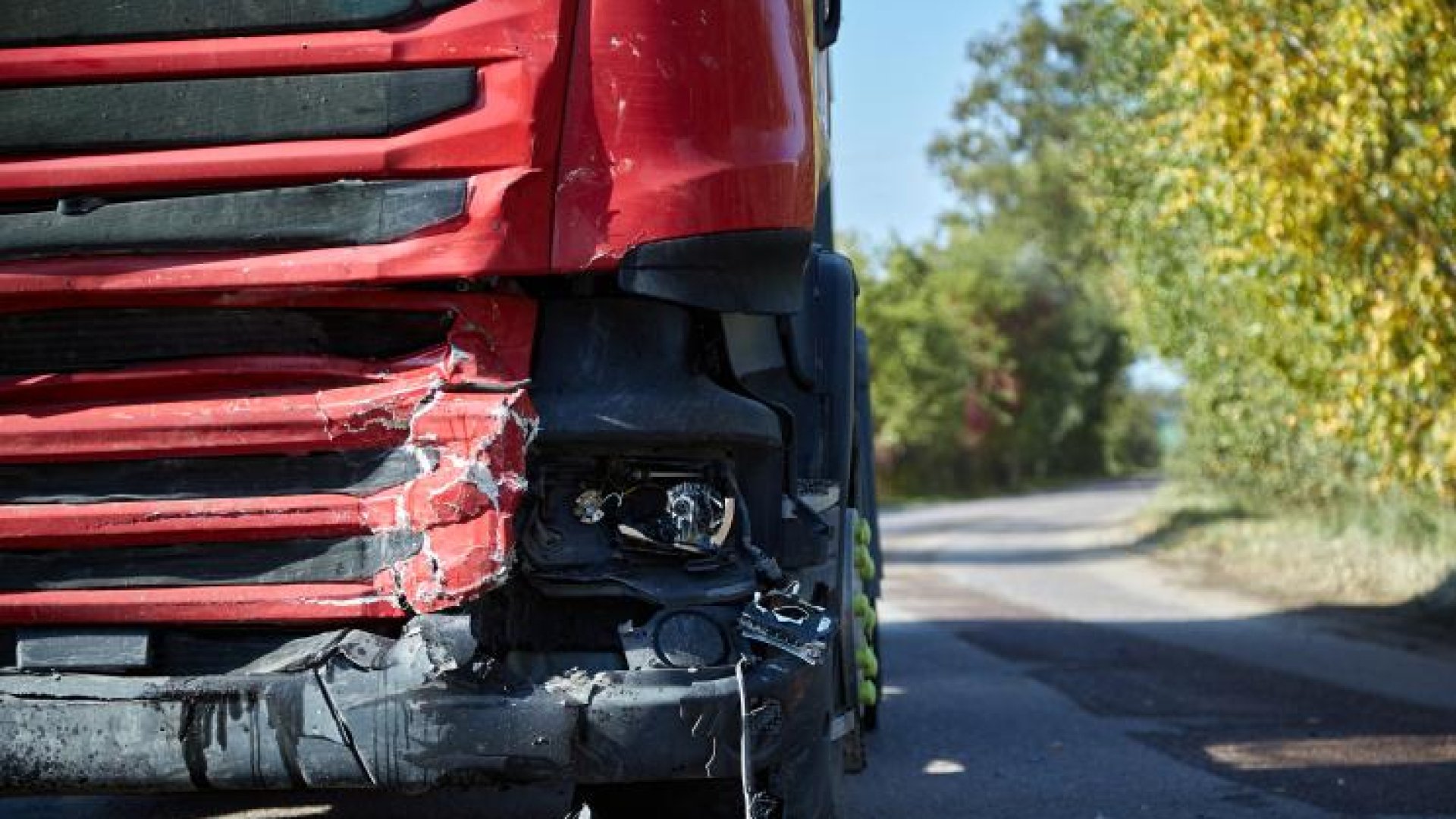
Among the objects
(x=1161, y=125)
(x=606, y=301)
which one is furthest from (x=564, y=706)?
(x=1161, y=125)

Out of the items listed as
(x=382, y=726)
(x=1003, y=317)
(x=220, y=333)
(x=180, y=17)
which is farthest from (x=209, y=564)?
(x=1003, y=317)

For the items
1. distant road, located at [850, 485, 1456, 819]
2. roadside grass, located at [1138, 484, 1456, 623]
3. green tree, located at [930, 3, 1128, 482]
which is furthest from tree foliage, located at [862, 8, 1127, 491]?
distant road, located at [850, 485, 1456, 819]

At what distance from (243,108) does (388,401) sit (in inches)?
28.4

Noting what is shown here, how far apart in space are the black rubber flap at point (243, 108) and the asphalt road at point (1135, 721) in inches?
122

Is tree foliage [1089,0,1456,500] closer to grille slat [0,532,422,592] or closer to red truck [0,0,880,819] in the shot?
red truck [0,0,880,819]

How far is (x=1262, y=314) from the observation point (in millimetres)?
14539

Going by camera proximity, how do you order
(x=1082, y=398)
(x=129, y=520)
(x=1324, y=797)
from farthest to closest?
(x=1082, y=398) → (x=1324, y=797) → (x=129, y=520)

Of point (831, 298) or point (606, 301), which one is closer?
point (606, 301)

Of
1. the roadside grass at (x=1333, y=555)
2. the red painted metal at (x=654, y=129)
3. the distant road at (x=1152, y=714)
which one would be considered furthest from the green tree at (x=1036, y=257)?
the red painted metal at (x=654, y=129)

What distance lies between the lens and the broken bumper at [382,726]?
12.2ft

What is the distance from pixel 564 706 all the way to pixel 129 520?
1107mm

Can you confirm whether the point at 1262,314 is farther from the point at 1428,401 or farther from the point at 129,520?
the point at 129,520

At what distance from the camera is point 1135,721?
880cm

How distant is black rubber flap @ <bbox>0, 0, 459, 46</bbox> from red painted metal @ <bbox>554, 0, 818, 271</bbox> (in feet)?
1.22
